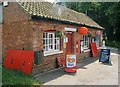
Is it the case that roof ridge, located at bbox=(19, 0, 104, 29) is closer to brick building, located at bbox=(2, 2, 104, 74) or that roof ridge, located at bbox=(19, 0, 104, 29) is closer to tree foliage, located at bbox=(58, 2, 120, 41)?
brick building, located at bbox=(2, 2, 104, 74)

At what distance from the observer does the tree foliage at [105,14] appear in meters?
34.7

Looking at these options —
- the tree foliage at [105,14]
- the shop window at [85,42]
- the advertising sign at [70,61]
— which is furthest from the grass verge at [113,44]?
the advertising sign at [70,61]

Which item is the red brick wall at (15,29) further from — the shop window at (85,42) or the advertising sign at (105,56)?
the shop window at (85,42)

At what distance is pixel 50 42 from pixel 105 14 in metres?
27.7

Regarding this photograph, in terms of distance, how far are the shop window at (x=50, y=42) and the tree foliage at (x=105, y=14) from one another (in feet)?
71.6

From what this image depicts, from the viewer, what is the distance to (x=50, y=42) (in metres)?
13.4

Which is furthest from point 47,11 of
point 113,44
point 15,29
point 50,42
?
point 113,44

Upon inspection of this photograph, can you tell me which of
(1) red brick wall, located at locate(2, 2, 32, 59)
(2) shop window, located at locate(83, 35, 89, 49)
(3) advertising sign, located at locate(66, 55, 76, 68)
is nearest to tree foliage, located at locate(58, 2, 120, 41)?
(2) shop window, located at locate(83, 35, 89, 49)

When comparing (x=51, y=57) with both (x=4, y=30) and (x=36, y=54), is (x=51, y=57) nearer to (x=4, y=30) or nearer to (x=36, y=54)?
(x=36, y=54)

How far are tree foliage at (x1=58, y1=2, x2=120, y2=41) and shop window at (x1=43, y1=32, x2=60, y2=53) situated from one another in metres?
21.8

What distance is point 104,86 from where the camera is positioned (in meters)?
9.31

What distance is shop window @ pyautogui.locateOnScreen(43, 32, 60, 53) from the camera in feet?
42.2

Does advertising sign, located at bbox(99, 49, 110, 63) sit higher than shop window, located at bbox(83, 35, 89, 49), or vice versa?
shop window, located at bbox(83, 35, 89, 49)

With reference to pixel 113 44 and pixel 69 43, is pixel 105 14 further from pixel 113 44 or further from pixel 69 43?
pixel 69 43
